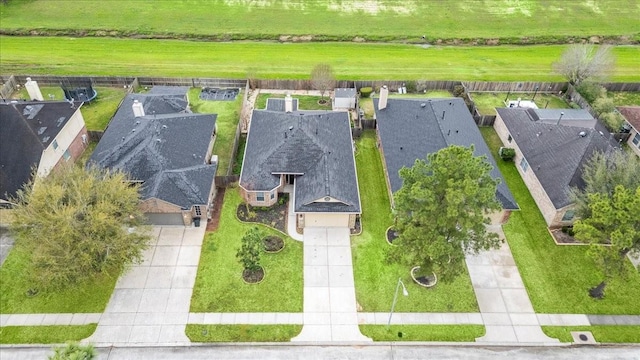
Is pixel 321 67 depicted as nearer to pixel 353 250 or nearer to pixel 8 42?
A: pixel 353 250

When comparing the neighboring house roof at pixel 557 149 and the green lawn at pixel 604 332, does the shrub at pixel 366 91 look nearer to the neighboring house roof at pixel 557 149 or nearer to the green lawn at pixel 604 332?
the neighboring house roof at pixel 557 149

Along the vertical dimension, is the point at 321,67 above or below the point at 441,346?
above

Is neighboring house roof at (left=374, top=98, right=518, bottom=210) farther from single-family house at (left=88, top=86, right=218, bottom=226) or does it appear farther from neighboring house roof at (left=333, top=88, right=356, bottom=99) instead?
single-family house at (left=88, top=86, right=218, bottom=226)

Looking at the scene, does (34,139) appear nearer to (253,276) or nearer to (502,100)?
(253,276)

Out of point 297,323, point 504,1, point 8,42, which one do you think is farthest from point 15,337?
point 504,1

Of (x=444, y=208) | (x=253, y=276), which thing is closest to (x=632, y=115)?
(x=444, y=208)

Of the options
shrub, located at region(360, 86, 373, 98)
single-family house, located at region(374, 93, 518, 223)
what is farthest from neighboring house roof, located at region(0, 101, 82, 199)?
shrub, located at region(360, 86, 373, 98)
